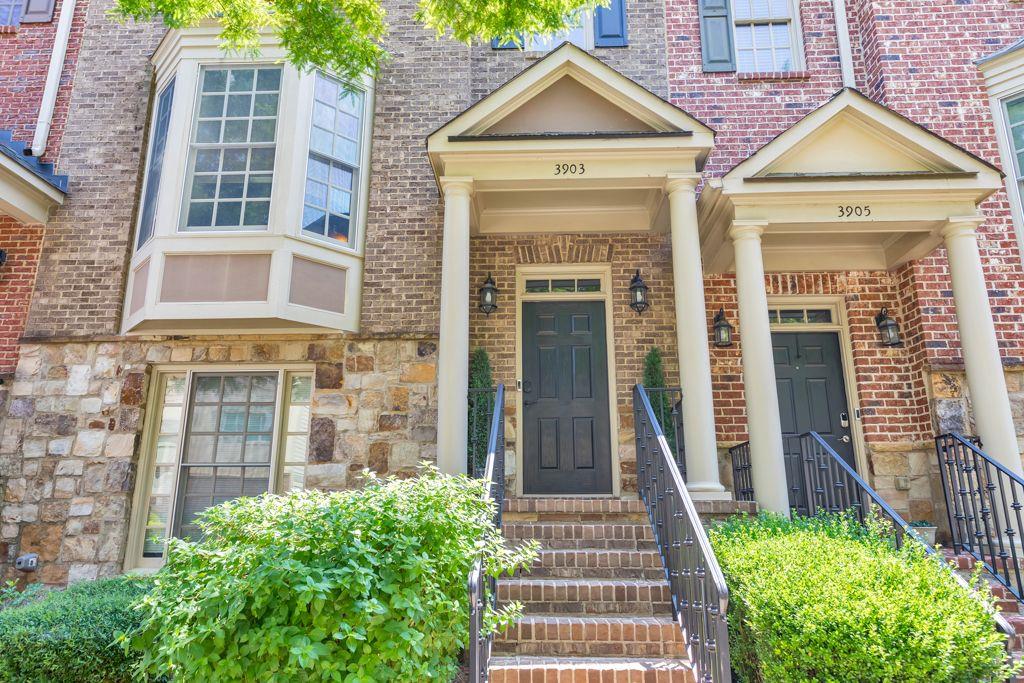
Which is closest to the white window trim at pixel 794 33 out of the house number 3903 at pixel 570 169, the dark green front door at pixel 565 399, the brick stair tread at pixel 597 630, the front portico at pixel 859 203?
the front portico at pixel 859 203

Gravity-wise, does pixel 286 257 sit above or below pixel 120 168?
below

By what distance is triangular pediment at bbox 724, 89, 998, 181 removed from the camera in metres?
5.67

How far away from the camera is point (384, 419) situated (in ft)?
21.0

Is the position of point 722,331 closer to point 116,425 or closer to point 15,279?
point 116,425

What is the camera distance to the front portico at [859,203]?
17.9 feet

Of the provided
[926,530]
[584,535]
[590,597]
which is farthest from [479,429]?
[926,530]

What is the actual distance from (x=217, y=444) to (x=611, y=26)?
674 cm

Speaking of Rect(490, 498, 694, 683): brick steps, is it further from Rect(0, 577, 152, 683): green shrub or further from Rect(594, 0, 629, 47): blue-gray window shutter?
Rect(594, 0, 629, 47): blue-gray window shutter

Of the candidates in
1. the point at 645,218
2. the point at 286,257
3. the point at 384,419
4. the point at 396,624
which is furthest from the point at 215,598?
the point at 645,218

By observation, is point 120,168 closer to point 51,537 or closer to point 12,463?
point 12,463

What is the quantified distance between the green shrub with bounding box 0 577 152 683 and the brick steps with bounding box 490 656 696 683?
207cm

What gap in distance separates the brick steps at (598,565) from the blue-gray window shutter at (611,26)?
6.11 m

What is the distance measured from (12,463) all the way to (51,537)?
89 centimetres

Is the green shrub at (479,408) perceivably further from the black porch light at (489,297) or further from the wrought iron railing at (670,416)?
the wrought iron railing at (670,416)
